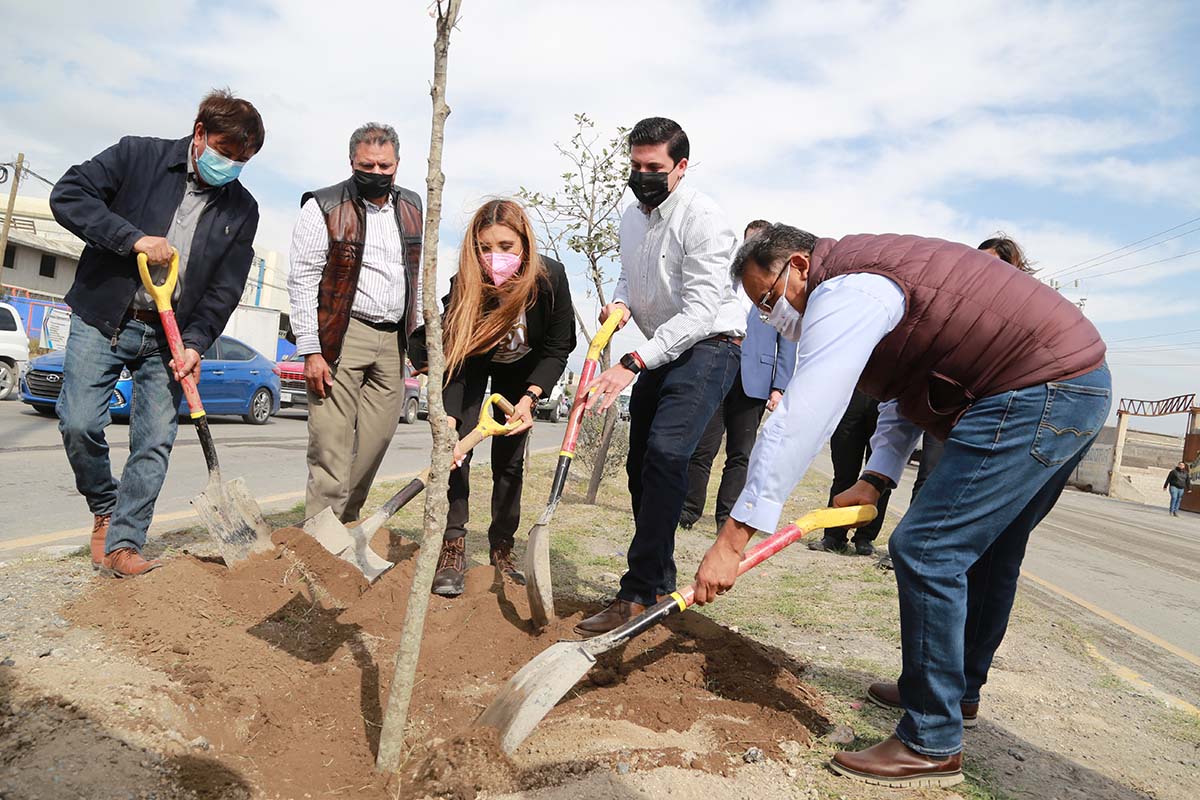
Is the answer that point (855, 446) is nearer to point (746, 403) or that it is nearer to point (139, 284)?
point (746, 403)

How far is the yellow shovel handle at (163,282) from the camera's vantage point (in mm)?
3334

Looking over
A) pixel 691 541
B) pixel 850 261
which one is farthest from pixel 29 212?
pixel 850 261

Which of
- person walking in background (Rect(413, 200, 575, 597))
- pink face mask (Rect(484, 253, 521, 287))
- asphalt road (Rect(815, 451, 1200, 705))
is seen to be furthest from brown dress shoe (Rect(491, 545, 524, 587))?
asphalt road (Rect(815, 451, 1200, 705))

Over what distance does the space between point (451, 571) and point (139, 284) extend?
1829mm

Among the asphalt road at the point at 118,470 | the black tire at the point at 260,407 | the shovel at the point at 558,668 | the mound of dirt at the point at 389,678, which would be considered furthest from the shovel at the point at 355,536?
the black tire at the point at 260,407

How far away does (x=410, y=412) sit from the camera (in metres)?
19.4

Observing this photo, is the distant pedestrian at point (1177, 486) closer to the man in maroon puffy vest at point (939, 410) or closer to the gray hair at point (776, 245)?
the man in maroon puffy vest at point (939, 410)

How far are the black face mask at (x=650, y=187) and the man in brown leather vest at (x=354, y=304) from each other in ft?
3.86

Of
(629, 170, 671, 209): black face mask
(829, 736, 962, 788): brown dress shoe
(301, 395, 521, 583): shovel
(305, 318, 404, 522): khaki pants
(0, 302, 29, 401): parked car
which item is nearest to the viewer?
(829, 736, 962, 788): brown dress shoe

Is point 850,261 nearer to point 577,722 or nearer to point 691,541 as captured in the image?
point 577,722

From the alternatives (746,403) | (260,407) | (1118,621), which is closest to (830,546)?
(746,403)

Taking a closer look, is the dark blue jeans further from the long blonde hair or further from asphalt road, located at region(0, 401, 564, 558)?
asphalt road, located at region(0, 401, 564, 558)

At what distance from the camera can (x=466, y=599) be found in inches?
143

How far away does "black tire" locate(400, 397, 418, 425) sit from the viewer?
18994mm
